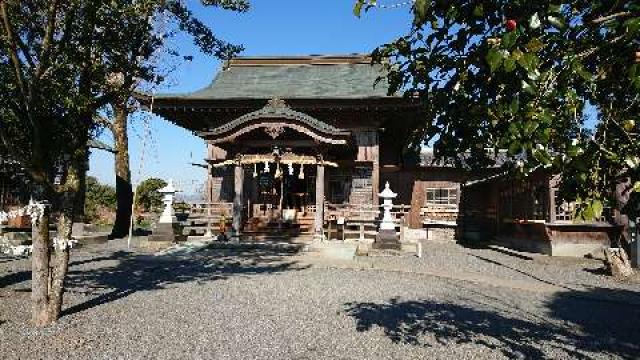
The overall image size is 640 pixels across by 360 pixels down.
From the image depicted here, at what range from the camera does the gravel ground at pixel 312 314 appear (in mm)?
5555

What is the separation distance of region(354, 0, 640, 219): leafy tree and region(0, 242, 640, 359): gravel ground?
3261 mm

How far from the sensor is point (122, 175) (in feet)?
70.7

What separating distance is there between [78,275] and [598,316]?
9649mm

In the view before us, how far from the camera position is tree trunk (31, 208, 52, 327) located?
20.1ft

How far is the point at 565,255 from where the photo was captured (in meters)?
15.7

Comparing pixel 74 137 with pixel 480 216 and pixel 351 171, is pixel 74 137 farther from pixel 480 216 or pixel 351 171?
pixel 480 216

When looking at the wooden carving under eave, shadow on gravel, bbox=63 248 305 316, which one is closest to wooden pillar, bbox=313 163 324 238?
shadow on gravel, bbox=63 248 305 316

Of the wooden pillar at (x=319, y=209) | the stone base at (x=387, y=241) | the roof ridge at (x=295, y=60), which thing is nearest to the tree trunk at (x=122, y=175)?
the roof ridge at (x=295, y=60)

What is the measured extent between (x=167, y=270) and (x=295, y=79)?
1269 cm

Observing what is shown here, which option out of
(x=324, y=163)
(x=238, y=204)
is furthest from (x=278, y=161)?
(x=238, y=204)

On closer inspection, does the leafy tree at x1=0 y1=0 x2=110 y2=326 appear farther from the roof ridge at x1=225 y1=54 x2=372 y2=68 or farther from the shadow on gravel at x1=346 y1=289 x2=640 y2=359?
the roof ridge at x1=225 y1=54 x2=372 y2=68

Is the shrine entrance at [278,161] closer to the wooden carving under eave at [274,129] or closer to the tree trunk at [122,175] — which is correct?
the wooden carving under eave at [274,129]

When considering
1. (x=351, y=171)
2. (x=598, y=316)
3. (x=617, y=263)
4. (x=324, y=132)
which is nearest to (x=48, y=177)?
(x=598, y=316)

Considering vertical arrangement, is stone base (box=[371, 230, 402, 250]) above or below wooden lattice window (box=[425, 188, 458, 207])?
below
